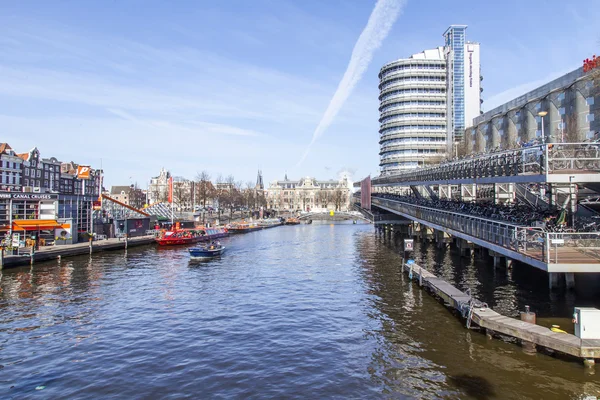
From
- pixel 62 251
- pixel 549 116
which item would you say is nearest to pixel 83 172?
pixel 62 251

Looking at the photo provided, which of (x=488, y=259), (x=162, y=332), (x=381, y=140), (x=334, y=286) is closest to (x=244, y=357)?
(x=162, y=332)

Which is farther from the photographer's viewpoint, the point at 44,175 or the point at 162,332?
the point at 44,175

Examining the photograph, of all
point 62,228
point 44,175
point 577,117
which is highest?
point 577,117

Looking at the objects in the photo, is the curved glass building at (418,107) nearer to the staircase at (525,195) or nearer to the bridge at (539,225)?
the staircase at (525,195)

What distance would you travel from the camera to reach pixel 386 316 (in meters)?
27.1

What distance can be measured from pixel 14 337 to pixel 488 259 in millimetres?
41734

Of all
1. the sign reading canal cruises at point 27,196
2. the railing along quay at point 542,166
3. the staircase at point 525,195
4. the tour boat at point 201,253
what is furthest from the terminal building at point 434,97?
the railing along quay at point 542,166

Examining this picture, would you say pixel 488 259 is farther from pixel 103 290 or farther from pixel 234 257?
pixel 103 290

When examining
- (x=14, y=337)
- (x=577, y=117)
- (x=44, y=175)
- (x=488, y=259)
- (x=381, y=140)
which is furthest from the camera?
(x=381, y=140)

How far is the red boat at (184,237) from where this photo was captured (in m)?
73.9

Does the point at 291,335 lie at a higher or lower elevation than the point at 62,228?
lower

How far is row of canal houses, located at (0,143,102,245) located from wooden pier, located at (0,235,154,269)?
3361 mm

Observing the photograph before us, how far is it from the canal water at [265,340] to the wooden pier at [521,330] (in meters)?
0.57

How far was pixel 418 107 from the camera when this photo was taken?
14138 cm
